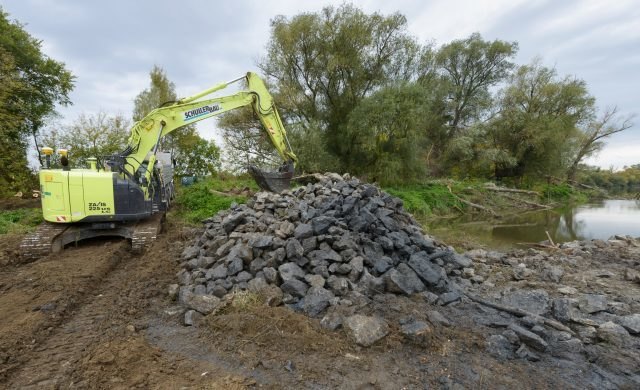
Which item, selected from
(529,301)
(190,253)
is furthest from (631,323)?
(190,253)

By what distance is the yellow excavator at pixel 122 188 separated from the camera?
233 inches

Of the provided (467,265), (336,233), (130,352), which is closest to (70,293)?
(130,352)

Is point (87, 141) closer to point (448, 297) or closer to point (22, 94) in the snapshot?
point (22, 94)

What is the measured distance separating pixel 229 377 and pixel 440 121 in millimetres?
26934

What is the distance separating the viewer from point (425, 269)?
4664 millimetres

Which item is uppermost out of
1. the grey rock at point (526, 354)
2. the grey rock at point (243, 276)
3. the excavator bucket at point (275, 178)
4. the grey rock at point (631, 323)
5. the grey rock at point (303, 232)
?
the excavator bucket at point (275, 178)

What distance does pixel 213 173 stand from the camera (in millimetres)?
19266

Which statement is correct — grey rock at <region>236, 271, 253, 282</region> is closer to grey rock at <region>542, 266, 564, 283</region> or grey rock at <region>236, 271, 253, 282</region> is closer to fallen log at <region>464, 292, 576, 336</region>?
fallen log at <region>464, 292, 576, 336</region>

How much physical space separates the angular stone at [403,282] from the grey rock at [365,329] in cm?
78

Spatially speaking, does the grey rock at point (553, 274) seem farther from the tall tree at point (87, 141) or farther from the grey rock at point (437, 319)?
the tall tree at point (87, 141)

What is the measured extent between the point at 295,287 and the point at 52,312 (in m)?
2.88

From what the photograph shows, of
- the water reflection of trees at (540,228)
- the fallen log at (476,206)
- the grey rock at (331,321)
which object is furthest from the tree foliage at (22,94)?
the fallen log at (476,206)

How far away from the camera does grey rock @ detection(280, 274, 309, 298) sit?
413 cm

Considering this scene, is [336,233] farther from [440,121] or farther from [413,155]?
[440,121]
